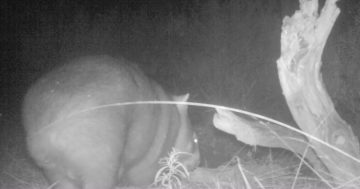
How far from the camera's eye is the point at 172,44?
10320mm

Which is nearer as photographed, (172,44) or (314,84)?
(314,84)

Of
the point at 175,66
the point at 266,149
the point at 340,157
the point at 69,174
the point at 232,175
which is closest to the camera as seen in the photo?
the point at 340,157

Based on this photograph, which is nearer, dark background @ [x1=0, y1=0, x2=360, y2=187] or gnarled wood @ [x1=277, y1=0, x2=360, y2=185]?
gnarled wood @ [x1=277, y1=0, x2=360, y2=185]

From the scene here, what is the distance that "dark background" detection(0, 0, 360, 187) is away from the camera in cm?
897

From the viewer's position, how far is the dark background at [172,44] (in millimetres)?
8969

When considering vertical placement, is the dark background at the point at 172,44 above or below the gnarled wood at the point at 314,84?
above

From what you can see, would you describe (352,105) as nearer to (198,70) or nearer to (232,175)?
(232,175)

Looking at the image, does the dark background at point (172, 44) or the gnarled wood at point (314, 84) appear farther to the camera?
the dark background at point (172, 44)

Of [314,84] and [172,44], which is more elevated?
[172,44]

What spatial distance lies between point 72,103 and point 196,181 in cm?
220

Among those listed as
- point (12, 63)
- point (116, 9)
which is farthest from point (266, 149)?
point (12, 63)

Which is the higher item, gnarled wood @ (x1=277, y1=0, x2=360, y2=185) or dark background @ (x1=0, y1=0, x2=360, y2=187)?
dark background @ (x1=0, y1=0, x2=360, y2=187)

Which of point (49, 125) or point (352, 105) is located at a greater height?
point (49, 125)

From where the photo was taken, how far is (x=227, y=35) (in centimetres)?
955
